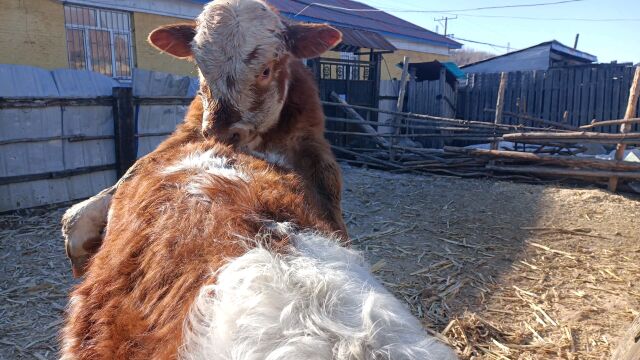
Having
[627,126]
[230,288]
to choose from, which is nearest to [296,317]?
[230,288]

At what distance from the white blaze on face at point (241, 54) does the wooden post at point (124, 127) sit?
560 centimetres

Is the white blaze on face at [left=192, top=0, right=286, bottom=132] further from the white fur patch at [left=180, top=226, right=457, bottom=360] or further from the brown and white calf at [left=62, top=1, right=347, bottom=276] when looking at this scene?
the white fur patch at [left=180, top=226, right=457, bottom=360]

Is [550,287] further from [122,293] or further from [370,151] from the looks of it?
[370,151]

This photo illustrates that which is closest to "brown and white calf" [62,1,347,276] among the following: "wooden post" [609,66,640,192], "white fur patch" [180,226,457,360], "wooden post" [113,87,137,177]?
"white fur patch" [180,226,457,360]

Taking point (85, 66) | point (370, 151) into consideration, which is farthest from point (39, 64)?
point (370, 151)

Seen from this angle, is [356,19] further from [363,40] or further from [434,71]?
[363,40]

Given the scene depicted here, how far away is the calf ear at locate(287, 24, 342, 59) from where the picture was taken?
3.10m

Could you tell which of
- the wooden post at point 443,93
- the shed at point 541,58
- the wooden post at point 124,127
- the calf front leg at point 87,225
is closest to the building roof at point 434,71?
the wooden post at point 443,93

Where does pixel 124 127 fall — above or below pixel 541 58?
below

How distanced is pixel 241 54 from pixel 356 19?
1868 cm

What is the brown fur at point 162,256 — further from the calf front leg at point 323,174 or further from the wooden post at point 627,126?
the wooden post at point 627,126

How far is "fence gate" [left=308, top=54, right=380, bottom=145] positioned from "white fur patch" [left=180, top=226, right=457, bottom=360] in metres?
11.5

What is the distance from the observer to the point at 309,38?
3.14 metres

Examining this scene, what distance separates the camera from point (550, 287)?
477cm
